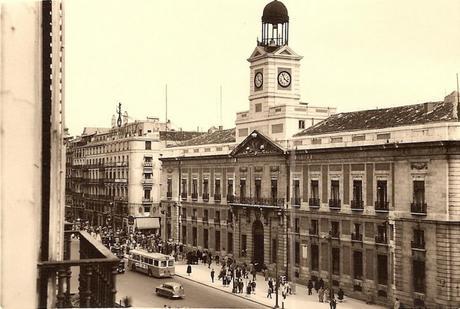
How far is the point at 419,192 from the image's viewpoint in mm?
34406

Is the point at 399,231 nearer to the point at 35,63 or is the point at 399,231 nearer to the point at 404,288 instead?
the point at 404,288

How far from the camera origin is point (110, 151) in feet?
251

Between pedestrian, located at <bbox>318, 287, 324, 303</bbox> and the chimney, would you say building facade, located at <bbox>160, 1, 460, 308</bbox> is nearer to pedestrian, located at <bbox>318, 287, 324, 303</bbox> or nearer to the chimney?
the chimney

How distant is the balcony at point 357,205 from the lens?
1495 inches

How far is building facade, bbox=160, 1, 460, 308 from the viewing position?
33.4 meters

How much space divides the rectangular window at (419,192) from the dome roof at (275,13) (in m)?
16.7

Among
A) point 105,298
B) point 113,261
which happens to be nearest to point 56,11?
point 113,261

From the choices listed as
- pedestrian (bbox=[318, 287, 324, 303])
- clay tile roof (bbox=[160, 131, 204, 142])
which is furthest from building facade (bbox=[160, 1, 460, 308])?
clay tile roof (bbox=[160, 131, 204, 142])

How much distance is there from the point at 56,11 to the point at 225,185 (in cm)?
4483

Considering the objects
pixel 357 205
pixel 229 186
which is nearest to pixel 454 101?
A: pixel 357 205

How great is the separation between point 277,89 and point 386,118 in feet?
37.4

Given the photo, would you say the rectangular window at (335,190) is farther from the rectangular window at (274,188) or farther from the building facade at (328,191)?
the rectangular window at (274,188)

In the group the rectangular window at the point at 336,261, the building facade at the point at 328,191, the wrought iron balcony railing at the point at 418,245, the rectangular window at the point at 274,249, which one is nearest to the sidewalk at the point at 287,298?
the building facade at the point at 328,191

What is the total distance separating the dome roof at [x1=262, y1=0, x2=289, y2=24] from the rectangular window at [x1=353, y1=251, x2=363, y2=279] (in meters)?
17.2
